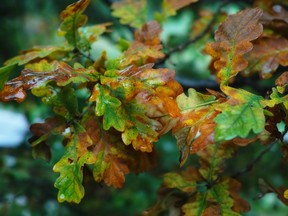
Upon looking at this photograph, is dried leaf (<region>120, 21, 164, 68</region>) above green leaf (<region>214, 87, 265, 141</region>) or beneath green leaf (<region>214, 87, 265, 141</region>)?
beneath

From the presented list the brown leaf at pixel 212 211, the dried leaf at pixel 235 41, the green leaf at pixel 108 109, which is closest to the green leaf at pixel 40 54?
the green leaf at pixel 108 109

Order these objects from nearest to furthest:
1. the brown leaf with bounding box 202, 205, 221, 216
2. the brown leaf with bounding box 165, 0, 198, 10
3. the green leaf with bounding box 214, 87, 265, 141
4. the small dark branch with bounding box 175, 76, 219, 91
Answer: the green leaf with bounding box 214, 87, 265, 141, the brown leaf with bounding box 202, 205, 221, 216, the brown leaf with bounding box 165, 0, 198, 10, the small dark branch with bounding box 175, 76, 219, 91

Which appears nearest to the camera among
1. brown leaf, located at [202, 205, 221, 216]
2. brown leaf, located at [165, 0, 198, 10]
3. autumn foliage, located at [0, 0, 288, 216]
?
autumn foliage, located at [0, 0, 288, 216]

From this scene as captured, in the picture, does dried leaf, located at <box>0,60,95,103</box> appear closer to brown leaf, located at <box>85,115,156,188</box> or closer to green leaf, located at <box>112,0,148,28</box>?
brown leaf, located at <box>85,115,156,188</box>

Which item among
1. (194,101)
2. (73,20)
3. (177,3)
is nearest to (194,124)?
(194,101)

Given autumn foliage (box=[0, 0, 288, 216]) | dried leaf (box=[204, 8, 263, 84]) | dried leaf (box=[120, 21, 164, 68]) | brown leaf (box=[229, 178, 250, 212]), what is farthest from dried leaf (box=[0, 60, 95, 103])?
brown leaf (box=[229, 178, 250, 212])

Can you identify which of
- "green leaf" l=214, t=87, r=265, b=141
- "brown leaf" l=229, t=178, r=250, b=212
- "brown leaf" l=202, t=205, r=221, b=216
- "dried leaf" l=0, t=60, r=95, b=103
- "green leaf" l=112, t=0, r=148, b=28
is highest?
"dried leaf" l=0, t=60, r=95, b=103

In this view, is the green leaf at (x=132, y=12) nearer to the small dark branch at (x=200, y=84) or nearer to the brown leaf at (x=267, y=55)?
the small dark branch at (x=200, y=84)

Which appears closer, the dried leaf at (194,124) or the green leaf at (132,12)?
the dried leaf at (194,124)
